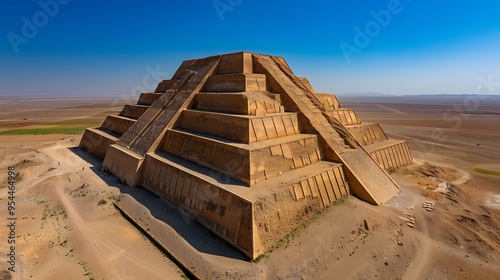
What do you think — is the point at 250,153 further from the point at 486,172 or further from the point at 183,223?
the point at 486,172

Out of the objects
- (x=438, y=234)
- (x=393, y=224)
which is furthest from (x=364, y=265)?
(x=438, y=234)

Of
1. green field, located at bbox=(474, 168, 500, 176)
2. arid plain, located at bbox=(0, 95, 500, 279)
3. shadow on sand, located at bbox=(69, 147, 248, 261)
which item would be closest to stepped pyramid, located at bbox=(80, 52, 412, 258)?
shadow on sand, located at bbox=(69, 147, 248, 261)

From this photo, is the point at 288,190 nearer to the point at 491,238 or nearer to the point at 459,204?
the point at 491,238

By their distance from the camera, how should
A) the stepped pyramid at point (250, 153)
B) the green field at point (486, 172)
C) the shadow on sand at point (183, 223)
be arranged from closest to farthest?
the shadow on sand at point (183, 223) < the stepped pyramid at point (250, 153) < the green field at point (486, 172)

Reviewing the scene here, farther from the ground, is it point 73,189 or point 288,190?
point 288,190

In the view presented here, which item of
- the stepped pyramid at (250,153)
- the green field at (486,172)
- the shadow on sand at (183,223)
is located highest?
the stepped pyramid at (250,153)

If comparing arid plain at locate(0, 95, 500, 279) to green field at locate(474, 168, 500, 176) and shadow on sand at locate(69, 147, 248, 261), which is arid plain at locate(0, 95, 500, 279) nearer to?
shadow on sand at locate(69, 147, 248, 261)

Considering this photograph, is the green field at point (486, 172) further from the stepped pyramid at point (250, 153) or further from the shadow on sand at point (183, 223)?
the shadow on sand at point (183, 223)

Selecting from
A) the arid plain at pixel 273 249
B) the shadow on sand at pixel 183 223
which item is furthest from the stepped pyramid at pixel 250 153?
the arid plain at pixel 273 249
